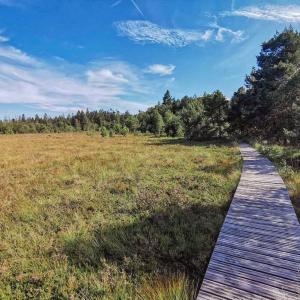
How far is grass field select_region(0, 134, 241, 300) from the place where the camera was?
3.90 metres

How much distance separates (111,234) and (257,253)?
289cm

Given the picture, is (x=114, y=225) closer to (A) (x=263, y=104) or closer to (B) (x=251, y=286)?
(B) (x=251, y=286)

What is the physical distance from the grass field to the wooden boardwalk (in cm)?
35

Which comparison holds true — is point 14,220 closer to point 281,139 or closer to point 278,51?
point 281,139

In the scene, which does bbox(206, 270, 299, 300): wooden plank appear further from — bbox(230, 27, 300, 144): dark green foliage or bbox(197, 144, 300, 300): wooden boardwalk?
bbox(230, 27, 300, 144): dark green foliage

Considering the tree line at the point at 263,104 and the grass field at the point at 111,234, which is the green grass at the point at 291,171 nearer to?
the grass field at the point at 111,234

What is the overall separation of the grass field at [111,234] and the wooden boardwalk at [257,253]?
1.14 ft

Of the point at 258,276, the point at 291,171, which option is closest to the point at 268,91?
the point at 291,171

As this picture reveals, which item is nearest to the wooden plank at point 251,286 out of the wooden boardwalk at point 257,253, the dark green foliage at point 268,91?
the wooden boardwalk at point 257,253

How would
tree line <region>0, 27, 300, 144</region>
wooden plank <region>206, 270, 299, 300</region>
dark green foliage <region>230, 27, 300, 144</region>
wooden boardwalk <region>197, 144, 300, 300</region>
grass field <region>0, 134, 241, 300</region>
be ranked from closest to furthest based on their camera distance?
wooden plank <region>206, 270, 299, 300</region> < wooden boardwalk <region>197, 144, 300, 300</region> < grass field <region>0, 134, 241, 300</region> < tree line <region>0, 27, 300, 144</region> < dark green foliage <region>230, 27, 300, 144</region>

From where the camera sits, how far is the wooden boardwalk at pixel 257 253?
129 inches

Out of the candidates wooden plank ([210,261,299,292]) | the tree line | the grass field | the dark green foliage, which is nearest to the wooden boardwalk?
wooden plank ([210,261,299,292])

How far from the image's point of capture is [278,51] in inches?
998

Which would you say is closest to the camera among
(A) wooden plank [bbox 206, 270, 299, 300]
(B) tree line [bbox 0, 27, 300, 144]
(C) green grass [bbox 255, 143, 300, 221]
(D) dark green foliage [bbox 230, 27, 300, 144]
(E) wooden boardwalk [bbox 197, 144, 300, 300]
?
(A) wooden plank [bbox 206, 270, 299, 300]
